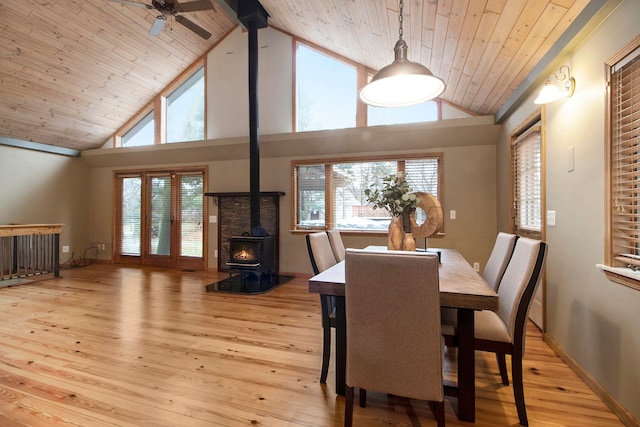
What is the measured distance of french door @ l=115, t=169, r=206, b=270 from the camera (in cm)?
586

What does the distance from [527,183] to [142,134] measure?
6760 mm

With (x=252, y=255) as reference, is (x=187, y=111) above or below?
above

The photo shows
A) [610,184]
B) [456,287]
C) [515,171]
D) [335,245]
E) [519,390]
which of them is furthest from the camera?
[515,171]

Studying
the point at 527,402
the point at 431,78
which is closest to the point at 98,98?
the point at 431,78

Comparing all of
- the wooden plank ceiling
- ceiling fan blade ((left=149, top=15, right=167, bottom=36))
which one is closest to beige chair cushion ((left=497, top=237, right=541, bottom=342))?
the wooden plank ceiling

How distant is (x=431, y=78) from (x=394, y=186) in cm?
72

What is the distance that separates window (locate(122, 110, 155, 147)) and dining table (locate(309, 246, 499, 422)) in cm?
586

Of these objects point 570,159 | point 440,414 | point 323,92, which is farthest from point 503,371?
point 323,92

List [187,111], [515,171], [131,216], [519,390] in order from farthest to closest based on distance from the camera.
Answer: [131,216] < [187,111] < [515,171] < [519,390]

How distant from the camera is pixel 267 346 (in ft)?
8.16

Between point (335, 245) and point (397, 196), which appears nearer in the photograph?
point (397, 196)

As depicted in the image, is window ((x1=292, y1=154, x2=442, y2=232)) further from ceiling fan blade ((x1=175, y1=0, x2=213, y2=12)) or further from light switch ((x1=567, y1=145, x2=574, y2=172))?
ceiling fan blade ((x1=175, y1=0, x2=213, y2=12))

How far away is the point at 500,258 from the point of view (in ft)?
7.03

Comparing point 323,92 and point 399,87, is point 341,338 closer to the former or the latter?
point 399,87
